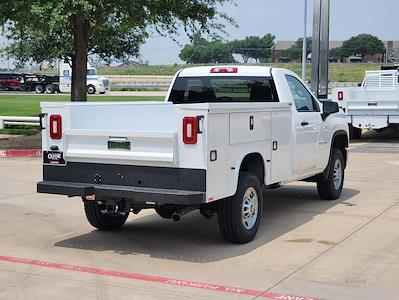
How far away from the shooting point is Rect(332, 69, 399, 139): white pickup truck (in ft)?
62.2

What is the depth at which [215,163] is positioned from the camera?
6383mm

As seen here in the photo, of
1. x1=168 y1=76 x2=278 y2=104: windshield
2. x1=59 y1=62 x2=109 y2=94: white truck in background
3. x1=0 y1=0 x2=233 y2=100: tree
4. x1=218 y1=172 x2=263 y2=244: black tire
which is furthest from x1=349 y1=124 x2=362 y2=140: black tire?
x1=59 y1=62 x2=109 y2=94: white truck in background

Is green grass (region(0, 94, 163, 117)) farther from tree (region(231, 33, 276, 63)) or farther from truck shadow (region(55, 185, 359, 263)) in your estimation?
tree (region(231, 33, 276, 63))

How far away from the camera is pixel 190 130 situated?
246 inches

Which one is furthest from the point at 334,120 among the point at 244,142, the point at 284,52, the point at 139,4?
the point at 284,52

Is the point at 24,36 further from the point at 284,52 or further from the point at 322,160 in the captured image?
the point at 284,52

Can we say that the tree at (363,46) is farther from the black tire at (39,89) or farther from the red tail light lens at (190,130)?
the red tail light lens at (190,130)

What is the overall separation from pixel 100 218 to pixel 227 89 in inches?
95.1

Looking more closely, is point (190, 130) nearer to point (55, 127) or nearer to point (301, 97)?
point (55, 127)

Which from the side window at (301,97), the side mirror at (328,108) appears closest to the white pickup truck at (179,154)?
the side window at (301,97)

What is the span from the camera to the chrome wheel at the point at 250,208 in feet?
23.3

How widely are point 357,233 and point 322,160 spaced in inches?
71.9

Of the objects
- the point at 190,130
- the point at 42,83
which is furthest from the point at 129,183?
the point at 42,83

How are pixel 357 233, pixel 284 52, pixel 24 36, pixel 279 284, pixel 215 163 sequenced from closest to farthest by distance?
pixel 279 284
pixel 215 163
pixel 357 233
pixel 24 36
pixel 284 52
